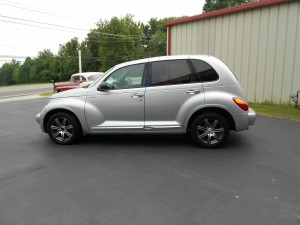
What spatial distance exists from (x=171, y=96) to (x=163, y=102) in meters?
0.20

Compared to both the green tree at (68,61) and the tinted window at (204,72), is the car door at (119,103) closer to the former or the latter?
the tinted window at (204,72)

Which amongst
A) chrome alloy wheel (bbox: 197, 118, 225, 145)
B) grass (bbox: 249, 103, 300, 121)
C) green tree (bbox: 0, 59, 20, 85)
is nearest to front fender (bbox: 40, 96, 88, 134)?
chrome alloy wheel (bbox: 197, 118, 225, 145)

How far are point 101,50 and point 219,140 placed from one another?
167 feet

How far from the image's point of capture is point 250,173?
3695 millimetres

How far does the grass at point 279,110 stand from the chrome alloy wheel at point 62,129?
20.4ft

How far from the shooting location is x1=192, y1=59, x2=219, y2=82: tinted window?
4.73 m

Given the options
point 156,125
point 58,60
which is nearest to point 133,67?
point 156,125

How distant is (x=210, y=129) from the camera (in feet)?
15.6

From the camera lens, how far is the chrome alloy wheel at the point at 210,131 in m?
4.73

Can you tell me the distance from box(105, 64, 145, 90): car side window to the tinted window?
1.11m

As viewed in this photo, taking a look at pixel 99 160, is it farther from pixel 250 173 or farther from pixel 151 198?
pixel 250 173

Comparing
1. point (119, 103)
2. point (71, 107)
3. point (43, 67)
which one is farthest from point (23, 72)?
point (119, 103)

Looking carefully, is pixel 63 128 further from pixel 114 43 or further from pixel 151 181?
pixel 114 43

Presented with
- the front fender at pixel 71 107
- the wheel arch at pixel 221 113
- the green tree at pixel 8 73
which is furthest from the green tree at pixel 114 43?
the green tree at pixel 8 73
